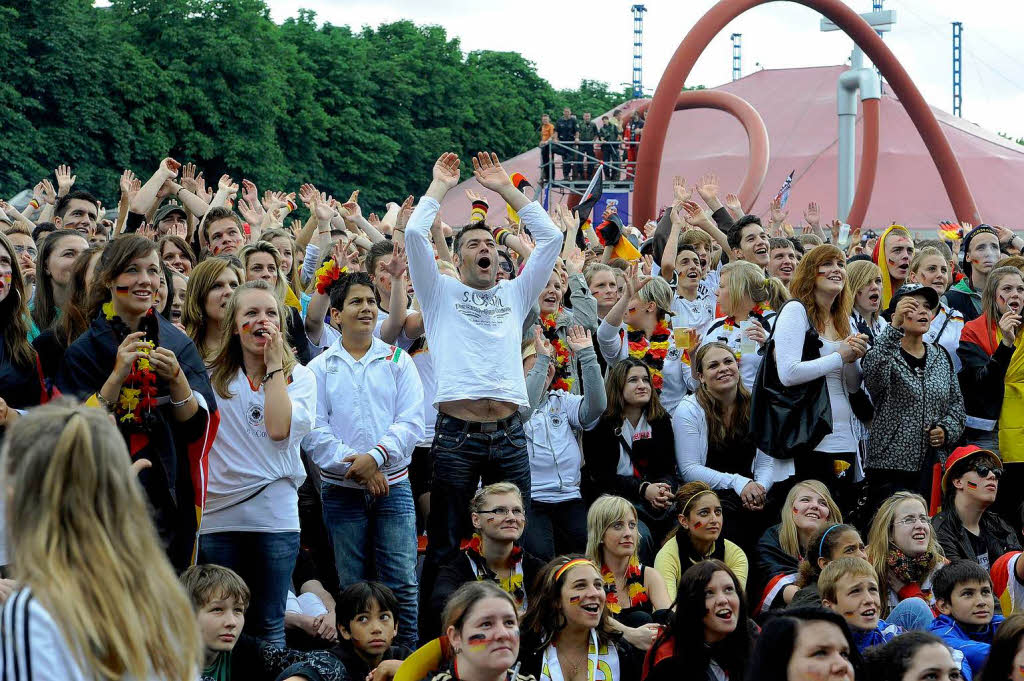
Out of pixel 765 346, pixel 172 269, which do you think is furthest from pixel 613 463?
pixel 172 269

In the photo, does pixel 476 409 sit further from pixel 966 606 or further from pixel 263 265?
pixel 966 606

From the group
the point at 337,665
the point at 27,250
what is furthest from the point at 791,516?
the point at 27,250

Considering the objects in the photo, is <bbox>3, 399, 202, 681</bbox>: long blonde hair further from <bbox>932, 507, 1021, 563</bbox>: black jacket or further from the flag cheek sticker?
<bbox>932, 507, 1021, 563</bbox>: black jacket

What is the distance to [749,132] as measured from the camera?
25.1m

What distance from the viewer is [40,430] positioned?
223 centimetres

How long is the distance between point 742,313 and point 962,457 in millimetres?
1600

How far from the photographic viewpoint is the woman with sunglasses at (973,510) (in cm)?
655

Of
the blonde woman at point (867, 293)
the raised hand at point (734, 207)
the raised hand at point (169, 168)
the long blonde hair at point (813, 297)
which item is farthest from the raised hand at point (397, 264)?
the raised hand at point (734, 207)

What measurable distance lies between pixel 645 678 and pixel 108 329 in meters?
2.54

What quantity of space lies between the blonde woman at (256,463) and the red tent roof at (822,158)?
3033 centimetres

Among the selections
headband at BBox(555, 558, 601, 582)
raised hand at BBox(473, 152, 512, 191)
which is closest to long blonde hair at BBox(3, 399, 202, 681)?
headband at BBox(555, 558, 601, 582)

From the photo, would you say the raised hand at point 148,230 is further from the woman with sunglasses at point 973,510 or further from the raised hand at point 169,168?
the woman with sunglasses at point 973,510

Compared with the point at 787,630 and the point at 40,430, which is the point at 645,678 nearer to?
the point at 787,630

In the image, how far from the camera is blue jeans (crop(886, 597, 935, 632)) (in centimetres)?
574
